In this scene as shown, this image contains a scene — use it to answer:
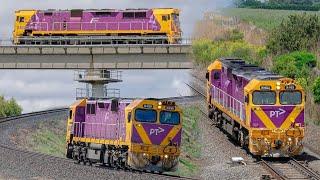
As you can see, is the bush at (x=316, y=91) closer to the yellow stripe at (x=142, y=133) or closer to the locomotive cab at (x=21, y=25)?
A: the yellow stripe at (x=142, y=133)

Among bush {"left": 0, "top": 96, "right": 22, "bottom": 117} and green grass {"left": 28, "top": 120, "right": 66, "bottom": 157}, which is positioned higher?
green grass {"left": 28, "top": 120, "right": 66, "bottom": 157}

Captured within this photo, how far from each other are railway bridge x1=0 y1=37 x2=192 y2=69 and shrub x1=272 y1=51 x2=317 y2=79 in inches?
524

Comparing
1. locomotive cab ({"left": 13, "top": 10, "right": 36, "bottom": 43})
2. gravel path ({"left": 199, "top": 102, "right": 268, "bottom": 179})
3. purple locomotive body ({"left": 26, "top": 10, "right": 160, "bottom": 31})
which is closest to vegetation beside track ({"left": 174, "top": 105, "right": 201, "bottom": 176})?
gravel path ({"left": 199, "top": 102, "right": 268, "bottom": 179})

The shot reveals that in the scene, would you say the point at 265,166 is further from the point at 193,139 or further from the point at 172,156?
the point at 193,139

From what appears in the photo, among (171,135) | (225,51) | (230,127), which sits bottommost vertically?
(230,127)

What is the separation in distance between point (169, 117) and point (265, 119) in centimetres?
349

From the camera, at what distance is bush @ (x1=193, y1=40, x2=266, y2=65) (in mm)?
51147

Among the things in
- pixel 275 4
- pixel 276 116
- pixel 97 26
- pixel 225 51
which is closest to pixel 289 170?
pixel 276 116

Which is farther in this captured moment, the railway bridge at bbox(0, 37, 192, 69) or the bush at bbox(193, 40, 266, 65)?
the railway bridge at bbox(0, 37, 192, 69)

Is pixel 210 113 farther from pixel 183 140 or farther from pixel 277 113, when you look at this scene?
pixel 277 113

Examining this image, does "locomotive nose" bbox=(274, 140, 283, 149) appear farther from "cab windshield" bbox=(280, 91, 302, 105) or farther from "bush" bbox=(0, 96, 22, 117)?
"bush" bbox=(0, 96, 22, 117)

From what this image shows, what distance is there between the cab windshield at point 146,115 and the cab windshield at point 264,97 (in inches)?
146

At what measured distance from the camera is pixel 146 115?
26.2m

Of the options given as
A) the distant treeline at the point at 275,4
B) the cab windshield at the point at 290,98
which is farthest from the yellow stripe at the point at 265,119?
the distant treeline at the point at 275,4
